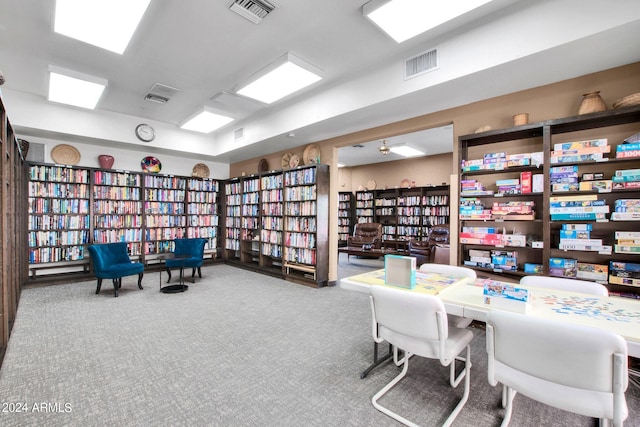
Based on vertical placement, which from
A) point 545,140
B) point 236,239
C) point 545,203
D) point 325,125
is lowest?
point 236,239

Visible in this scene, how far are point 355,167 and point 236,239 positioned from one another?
5210 millimetres

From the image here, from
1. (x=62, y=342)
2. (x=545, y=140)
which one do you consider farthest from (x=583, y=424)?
(x=62, y=342)

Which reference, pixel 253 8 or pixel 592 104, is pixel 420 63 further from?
pixel 253 8

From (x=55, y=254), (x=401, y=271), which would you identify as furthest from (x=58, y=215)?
(x=401, y=271)

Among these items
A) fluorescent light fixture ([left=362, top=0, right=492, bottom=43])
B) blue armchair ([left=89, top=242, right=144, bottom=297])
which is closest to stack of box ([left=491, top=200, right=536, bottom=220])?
fluorescent light fixture ([left=362, top=0, right=492, bottom=43])

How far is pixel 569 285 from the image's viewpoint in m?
2.07

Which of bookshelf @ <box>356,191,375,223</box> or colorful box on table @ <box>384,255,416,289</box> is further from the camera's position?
bookshelf @ <box>356,191,375,223</box>

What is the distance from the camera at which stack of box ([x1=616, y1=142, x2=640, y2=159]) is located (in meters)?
2.40

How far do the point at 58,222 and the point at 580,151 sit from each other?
25.5 feet

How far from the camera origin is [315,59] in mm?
3416

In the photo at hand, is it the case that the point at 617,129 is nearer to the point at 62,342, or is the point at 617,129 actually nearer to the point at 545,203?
the point at 545,203

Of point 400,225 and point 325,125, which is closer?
point 325,125

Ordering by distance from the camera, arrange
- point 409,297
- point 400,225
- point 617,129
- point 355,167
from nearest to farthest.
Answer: point 409,297, point 617,129, point 400,225, point 355,167

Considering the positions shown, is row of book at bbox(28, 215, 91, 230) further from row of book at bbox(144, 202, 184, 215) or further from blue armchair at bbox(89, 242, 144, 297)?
blue armchair at bbox(89, 242, 144, 297)
